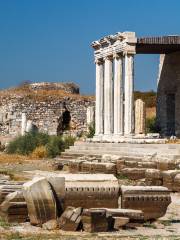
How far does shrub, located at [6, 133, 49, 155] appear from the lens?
37.0 m

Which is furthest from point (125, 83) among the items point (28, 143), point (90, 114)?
point (90, 114)

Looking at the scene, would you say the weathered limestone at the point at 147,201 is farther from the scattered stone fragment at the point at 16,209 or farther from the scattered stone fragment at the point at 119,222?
the scattered stone fragment at the point at 16,209

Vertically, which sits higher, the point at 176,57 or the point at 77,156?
the point at 176,57

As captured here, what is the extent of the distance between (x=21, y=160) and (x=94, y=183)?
20.3 m

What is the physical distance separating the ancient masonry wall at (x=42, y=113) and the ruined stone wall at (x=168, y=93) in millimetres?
11450

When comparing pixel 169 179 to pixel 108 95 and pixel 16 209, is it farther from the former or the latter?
pixel 108 95

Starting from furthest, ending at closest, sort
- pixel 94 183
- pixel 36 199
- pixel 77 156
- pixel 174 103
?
pixel 174 103
pixel 77 156
pixel 94 183
pixel 36 199

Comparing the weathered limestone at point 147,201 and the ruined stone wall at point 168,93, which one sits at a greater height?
the ruined stone wall at point 168,93

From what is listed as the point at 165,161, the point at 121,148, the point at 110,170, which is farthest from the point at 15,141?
the point at 165,161

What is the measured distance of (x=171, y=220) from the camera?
11898mm

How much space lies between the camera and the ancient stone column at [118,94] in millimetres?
29641

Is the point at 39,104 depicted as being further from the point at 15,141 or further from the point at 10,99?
the point at 15,141

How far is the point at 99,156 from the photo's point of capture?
88.7ft

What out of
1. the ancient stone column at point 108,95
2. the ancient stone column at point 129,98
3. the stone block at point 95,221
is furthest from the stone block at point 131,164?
the stone block at point 95,221
